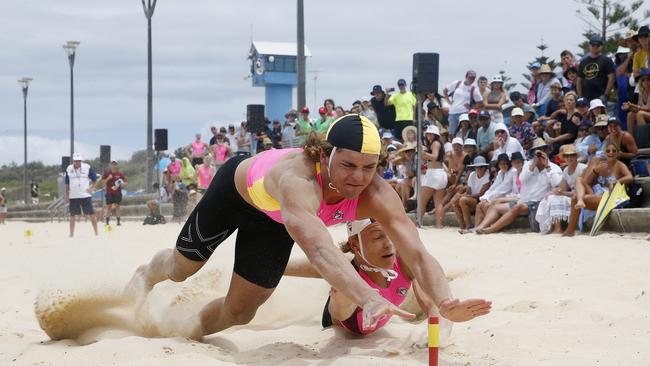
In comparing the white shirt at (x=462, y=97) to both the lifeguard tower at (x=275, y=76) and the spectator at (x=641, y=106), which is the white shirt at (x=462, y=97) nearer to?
the spectator at (x=641, y=106)

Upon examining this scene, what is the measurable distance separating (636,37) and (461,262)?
4751mm

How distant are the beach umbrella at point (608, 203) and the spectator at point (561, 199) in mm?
602

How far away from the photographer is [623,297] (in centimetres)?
529

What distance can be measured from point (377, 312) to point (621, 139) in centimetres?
712

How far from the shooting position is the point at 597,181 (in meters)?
9.56

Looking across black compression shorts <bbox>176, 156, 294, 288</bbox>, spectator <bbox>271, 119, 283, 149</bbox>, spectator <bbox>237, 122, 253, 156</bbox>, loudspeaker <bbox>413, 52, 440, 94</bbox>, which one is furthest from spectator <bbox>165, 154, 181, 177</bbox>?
black compression shorts <bbox>176, 156, 294, 288</bbox>

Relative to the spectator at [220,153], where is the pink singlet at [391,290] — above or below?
below

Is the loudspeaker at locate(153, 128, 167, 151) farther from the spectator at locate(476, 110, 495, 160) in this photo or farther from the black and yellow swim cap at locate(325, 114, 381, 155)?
the black and yellow swim cap at locate(325, 114, 381, 155)

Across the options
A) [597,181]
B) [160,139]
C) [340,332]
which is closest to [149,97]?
[160,139]

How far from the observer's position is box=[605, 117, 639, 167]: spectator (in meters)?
9.38

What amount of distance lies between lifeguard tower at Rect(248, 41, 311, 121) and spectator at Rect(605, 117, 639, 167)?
22.6m

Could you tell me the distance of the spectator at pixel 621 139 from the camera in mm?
9383

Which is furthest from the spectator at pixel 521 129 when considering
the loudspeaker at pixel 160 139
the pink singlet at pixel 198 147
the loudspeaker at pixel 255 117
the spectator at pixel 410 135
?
the loudspeaker at pixel 160 139

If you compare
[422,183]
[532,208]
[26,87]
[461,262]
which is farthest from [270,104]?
[461,262]
